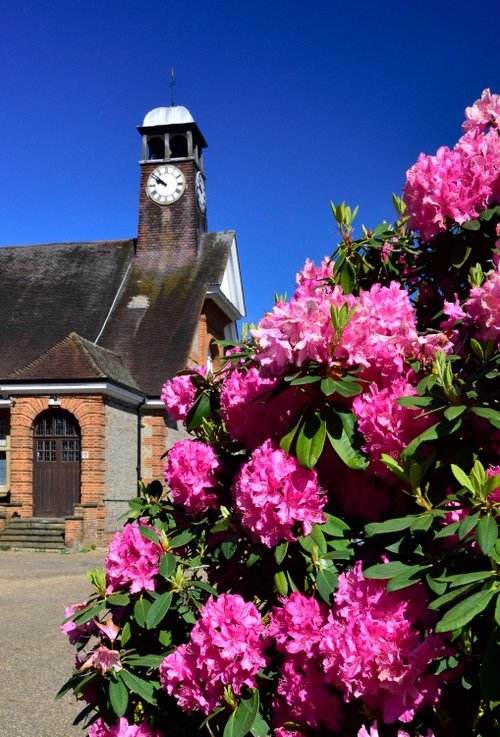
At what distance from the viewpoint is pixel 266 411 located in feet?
7.72

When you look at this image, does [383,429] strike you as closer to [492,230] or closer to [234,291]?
[492,230]

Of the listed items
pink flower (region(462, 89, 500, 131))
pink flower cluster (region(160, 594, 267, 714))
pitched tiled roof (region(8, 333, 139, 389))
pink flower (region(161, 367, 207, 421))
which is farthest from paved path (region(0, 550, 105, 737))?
pitched tiled roof (region(8, 333, 139, 389))

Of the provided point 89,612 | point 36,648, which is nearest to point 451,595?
point 89,612

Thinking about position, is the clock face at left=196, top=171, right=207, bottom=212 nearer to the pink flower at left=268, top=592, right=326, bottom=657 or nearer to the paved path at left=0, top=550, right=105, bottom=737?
the paved path at left=0, top=550, right=105, bottom=737

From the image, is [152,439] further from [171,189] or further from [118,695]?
[118,695]

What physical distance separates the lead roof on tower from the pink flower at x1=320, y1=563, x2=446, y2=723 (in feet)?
83.0

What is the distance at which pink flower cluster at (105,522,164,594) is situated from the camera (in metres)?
2.37

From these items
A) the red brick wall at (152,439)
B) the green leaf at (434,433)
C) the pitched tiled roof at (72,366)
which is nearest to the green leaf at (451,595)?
the green leaf at (434,433)

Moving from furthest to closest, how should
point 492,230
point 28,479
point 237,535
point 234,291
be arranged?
point 234,291
point 28,479
point 492,230
point 237,535

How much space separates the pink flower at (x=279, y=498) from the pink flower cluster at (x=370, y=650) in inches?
7.7

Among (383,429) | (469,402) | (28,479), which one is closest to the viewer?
(469,402)

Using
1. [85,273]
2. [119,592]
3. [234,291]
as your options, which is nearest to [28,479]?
[85,273]

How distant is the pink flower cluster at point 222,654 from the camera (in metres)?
1.96

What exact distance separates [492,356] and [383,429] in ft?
1.18
